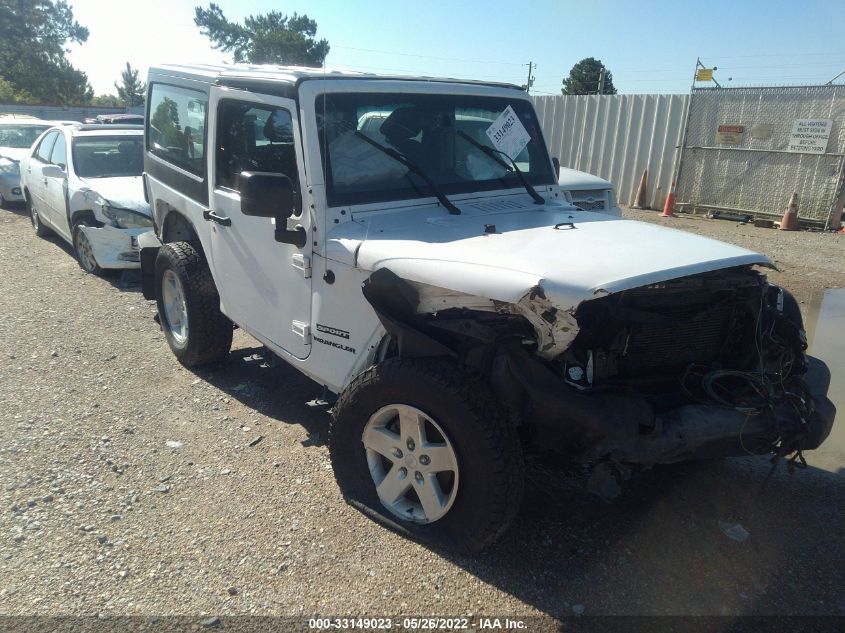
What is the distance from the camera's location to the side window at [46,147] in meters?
8.70

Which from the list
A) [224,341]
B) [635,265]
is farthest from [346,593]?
[224,341]

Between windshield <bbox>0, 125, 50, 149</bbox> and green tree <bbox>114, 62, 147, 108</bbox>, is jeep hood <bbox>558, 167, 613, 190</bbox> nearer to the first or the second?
windshield <bbox>0, 125, 50, 149</bbox>

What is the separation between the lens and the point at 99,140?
8.16m

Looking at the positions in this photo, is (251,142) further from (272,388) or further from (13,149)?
(13,149)

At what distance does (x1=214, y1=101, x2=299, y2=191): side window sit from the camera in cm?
349

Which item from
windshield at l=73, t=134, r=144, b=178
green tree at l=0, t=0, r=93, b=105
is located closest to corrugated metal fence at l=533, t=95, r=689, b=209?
windshield at l=73, t=134, r=144, b=178

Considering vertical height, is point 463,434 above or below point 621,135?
below

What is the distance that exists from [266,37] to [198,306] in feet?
140

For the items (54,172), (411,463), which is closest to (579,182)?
(411,463)

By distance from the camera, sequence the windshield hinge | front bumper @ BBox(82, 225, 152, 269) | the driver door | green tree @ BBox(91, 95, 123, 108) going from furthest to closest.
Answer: green tree @ BBox(91, 95, 123, 108) → front bumper @ BBox(82, 225, 152, 269) → the driver door → the windshield hinge

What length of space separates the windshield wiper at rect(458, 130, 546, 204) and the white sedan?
4136 millimetres

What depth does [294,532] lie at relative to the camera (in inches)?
119

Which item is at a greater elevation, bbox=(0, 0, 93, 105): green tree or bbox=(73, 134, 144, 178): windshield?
bbox=(0, 0, 93, 105): green tree

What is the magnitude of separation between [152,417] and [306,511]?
5.10ft
